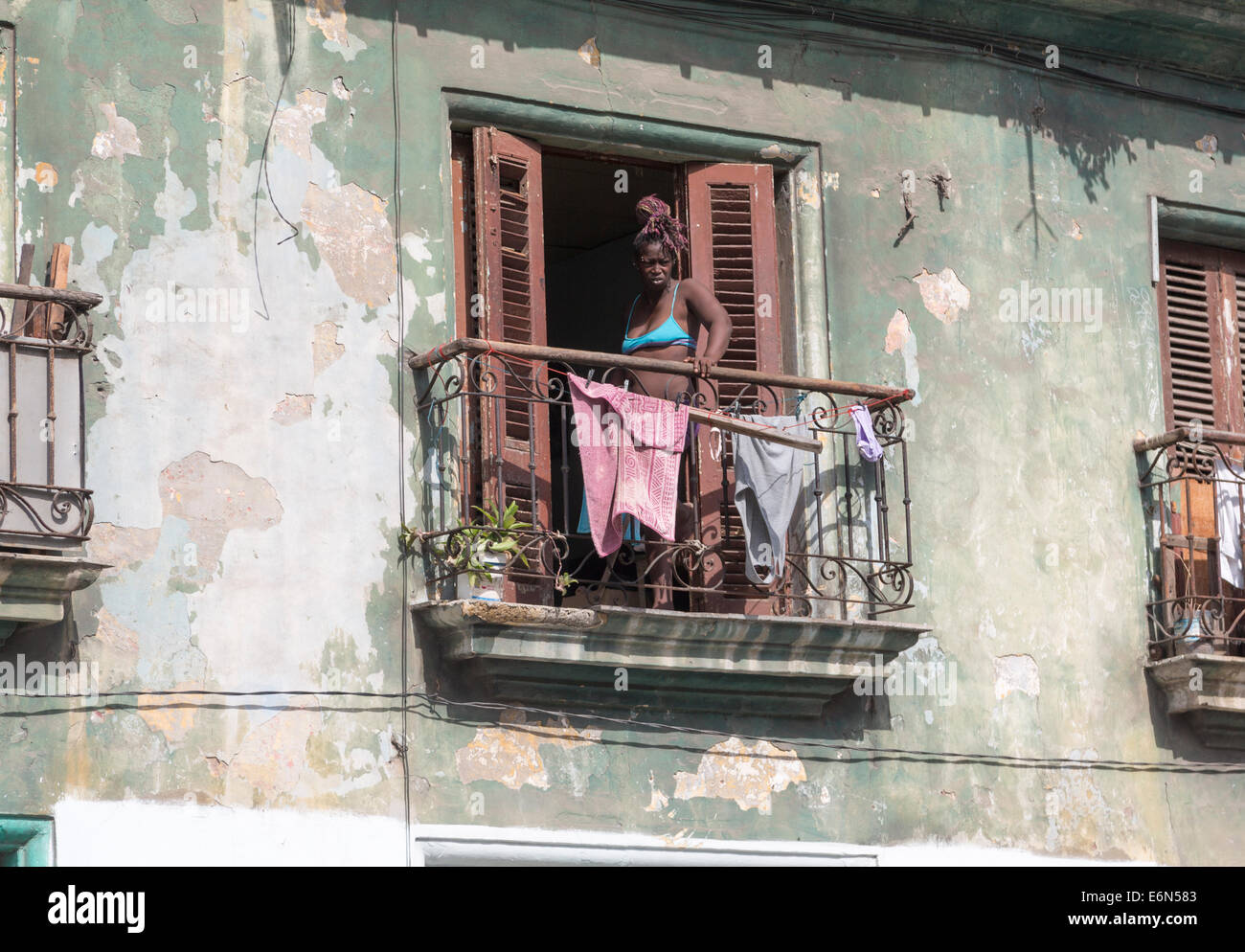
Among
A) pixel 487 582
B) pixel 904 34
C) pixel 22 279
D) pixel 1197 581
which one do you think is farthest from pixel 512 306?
pixel 1197 581

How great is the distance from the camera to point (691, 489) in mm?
11023

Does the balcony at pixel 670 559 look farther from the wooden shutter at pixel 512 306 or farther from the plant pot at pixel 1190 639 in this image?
the plant pot at pixel 1190 639

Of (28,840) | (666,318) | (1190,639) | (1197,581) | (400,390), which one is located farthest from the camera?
(1197,581)

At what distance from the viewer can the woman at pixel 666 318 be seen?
11008 millimetres

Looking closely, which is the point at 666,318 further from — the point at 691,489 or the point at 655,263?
the point at 691,489

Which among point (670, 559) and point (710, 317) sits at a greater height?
point (710, 317)

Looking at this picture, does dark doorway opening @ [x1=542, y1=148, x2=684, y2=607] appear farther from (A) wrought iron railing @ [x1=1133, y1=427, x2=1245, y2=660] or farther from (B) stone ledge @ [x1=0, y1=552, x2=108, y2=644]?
(B) stone ledge @ [x1=0, y1=552, x2=108, y2=644]

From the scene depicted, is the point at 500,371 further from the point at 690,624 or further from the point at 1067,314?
the point at 1067,314

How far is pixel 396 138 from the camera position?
10.7 m

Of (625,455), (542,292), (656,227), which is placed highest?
(656,227)

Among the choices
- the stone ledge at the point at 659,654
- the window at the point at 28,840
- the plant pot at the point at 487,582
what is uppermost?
the plant pot at the point at 487,582

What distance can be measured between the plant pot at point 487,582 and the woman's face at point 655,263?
1.70 meters

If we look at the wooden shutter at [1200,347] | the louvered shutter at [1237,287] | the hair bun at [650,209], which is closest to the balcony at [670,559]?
Answer: the hair bun at [650,209]

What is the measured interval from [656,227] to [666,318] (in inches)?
16.9
